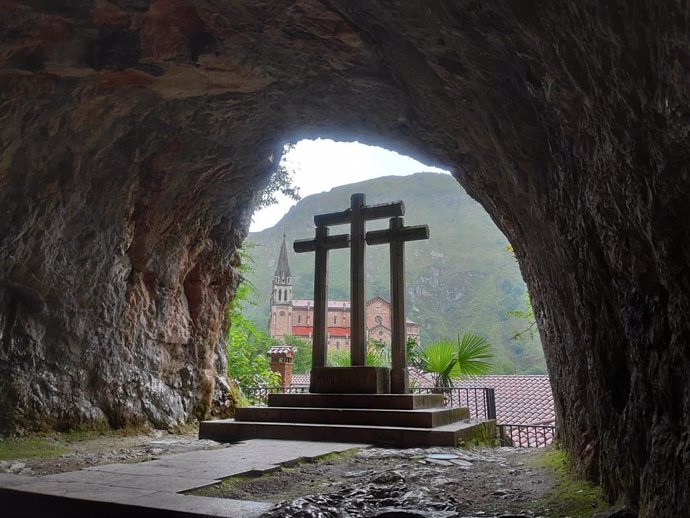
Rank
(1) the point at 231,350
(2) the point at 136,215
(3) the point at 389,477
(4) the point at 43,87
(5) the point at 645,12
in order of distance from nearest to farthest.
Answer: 1. (5) the point at 645,12
2. (3) the point at 389,477
3. (4) the point at 43,87
4. (2) the point at 136,215
5. (1) the point at 231,350

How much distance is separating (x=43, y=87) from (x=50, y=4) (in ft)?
3.03

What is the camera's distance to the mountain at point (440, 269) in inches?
3233

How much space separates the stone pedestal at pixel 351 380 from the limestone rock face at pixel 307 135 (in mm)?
2214

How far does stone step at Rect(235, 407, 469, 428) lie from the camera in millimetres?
6062

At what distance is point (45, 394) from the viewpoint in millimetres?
6074

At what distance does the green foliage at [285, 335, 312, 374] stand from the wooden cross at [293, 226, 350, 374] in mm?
34736

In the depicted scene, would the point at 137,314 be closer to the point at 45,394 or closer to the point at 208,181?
the point at 45,394

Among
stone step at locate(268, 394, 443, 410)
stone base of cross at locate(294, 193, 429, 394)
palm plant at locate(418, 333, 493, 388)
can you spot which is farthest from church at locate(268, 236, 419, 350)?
stone step at locate(268, 394, 443, 410)

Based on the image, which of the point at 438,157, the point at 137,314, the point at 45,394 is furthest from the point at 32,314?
the point at 438,157

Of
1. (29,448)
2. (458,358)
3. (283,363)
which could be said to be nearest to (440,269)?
(283,363)

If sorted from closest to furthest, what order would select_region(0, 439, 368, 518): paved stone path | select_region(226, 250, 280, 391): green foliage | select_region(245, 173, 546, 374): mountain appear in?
1. select_region(0, 439, 368, 518): paved stone path
2. select_region(226, 250, 280, 391): green foliage
3. select_region(245, 173, 546, 374): mountain

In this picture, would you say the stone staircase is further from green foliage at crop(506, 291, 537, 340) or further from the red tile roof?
the red tile roof

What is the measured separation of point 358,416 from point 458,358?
14.3ft

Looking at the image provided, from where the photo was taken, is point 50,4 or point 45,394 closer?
point 50,4
